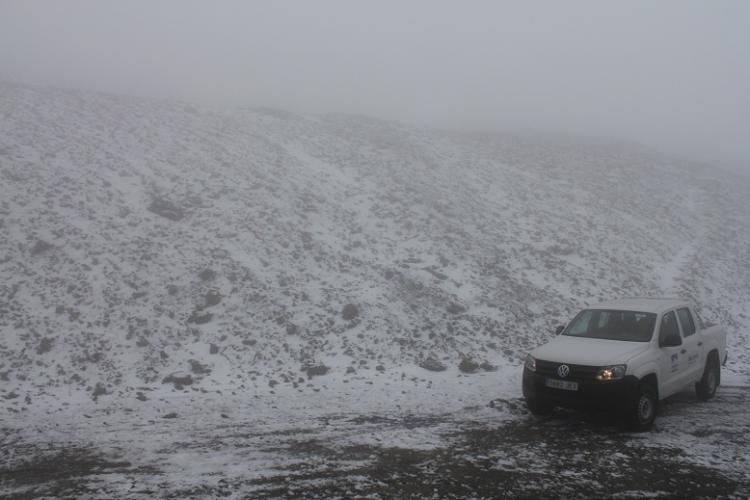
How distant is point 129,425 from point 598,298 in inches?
488

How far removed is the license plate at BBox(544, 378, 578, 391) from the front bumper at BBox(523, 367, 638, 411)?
0.13 feet

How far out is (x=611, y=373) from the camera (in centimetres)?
805

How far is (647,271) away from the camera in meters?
18.6

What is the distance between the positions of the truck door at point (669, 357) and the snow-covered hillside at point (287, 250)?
378cm

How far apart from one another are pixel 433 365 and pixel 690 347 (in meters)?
4.71

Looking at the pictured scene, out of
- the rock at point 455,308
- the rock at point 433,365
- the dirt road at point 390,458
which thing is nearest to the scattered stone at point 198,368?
the dirt road at point 390,458

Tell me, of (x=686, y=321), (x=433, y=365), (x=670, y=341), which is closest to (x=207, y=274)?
(x=433, y=365)

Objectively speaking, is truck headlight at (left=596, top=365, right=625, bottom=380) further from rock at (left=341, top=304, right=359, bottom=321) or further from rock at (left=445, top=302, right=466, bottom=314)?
rock at (left=341, top=304, right=359, bottom=321)

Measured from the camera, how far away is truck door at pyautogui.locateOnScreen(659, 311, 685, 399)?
8.83 meters

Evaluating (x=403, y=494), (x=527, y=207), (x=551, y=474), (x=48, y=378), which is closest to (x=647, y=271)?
(x=527, y=207)

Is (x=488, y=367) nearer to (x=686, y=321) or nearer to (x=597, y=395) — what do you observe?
(x=686, y=321)

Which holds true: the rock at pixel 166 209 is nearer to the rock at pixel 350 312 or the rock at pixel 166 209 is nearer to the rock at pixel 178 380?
the rock at pixel 350 312

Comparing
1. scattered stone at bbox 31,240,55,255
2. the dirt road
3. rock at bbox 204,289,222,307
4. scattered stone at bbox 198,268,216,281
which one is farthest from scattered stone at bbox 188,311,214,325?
scattered stone at bbox 31,240,55,255

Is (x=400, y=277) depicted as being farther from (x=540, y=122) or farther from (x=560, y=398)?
(x=540, y=122)
